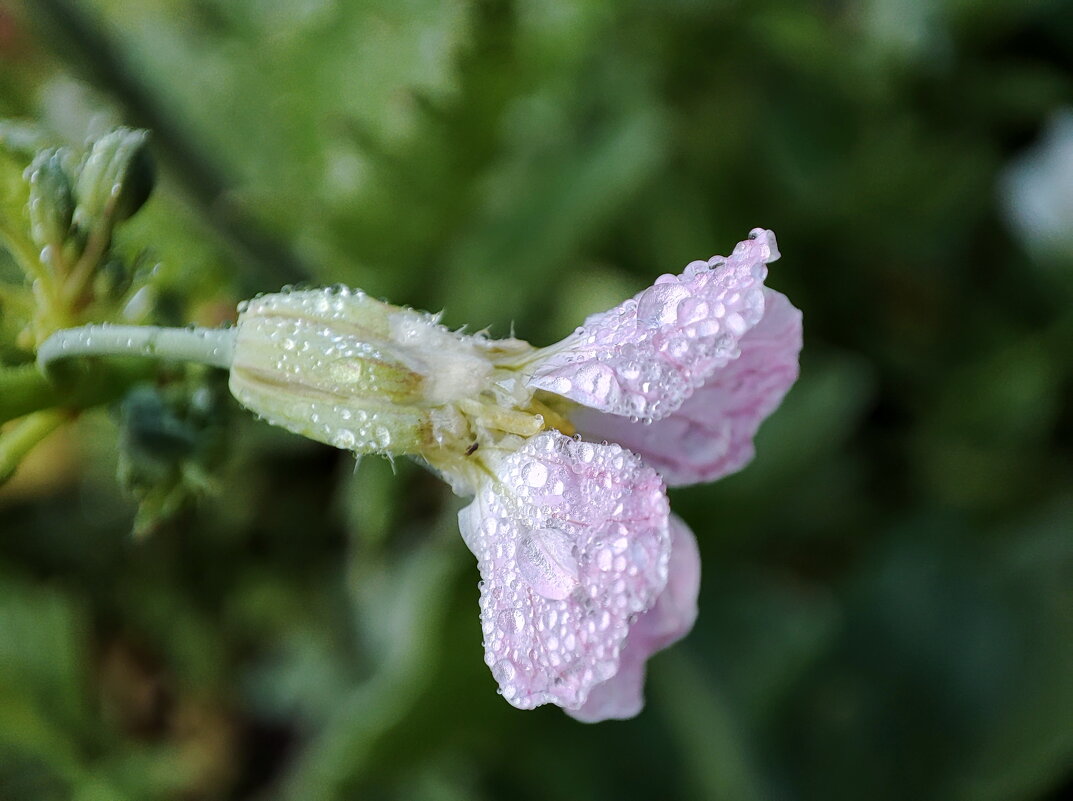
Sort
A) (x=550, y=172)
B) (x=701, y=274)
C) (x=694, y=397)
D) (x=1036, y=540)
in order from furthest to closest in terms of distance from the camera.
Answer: (x=1036, y=540) < (x=550, y=172) < (x=694, y=397) < (x=701, y=274)

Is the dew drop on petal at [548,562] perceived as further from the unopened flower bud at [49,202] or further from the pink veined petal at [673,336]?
the unopened flower bud at [49,202]

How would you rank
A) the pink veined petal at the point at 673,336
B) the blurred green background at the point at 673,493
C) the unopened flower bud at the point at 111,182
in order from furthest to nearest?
the blurred green background at the point at 673,493 → the unopened flower bud at the point at 111,182 → the pink veined petal at the point at 673,336

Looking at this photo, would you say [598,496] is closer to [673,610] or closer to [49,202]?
[673,610]

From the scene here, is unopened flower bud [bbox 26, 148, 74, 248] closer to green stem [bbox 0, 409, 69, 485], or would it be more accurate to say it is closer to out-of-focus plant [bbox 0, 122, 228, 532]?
out-of-focus plant [bbox 0, 122, 228, 532]

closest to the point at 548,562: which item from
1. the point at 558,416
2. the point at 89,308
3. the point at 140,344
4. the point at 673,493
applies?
the point at 558,416

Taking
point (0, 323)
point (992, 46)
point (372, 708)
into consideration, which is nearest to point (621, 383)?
point (0, 323)

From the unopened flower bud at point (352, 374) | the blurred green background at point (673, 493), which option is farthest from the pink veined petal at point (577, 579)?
the blurred green background at point (673, 493)

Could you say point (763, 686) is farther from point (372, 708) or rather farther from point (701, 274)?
point (701, 274)
